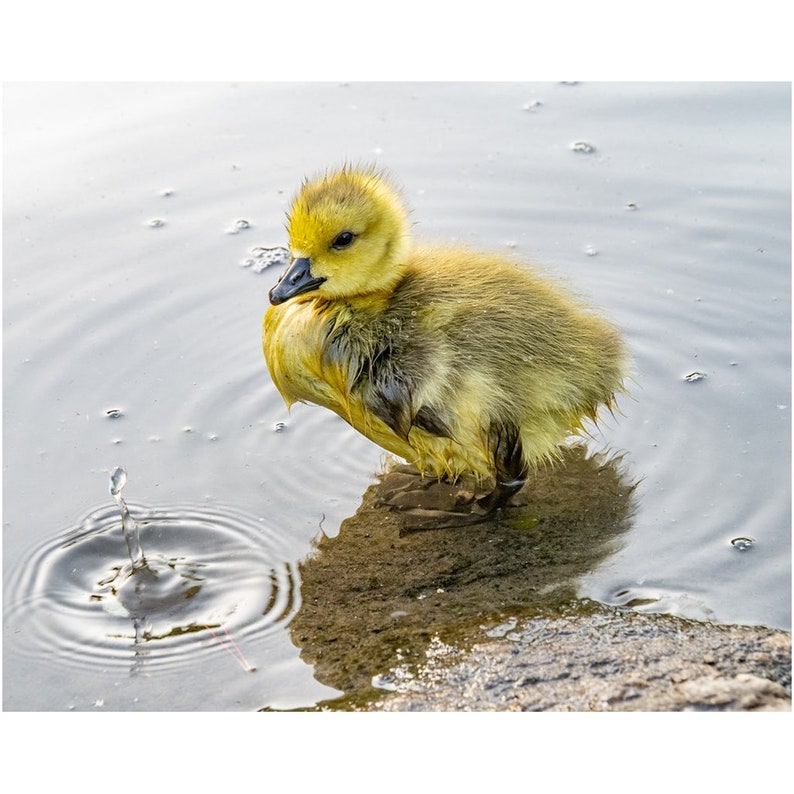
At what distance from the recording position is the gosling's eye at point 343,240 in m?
4.48

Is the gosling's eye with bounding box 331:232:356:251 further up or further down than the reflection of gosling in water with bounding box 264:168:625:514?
further up

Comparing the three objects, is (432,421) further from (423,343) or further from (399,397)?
(423,343)

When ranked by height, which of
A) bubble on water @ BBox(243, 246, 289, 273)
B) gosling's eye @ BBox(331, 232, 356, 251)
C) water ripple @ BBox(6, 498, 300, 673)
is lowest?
water ripple @ BBox(6, 498, 300, 673)

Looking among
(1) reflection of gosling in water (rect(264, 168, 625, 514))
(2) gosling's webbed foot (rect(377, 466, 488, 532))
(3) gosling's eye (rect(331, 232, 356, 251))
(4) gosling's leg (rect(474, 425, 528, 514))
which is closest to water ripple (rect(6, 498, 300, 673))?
(2) gosling's webbed foot (rect(377, 466, 488, 532))

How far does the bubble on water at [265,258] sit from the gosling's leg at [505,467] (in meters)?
2.04

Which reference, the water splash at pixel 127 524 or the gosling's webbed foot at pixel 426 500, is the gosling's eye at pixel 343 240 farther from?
the water splash at pixel 127 524

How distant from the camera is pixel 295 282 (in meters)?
4.47

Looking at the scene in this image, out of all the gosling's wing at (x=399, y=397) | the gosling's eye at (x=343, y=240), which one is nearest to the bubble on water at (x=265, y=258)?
the gosling's eye at (x=343, y=240)

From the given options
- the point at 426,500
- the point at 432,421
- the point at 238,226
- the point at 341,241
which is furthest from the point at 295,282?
the point at 238,226

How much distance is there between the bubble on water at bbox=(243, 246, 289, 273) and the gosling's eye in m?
1.77

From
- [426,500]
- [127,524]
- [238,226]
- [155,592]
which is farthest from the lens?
[238,226]

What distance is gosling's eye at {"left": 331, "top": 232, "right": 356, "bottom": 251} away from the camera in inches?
177

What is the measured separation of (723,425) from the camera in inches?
201

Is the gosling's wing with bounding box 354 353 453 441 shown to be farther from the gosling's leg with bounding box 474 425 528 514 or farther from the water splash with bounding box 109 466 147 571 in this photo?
the water splash with bounding box 109 466 147 571
